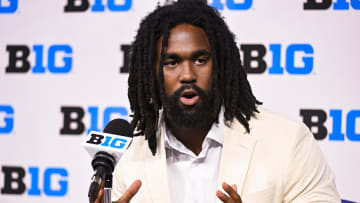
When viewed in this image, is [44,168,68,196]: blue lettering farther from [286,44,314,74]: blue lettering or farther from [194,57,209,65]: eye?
[286,44,314,74]: blue lettering

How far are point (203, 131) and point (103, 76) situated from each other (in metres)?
1.06

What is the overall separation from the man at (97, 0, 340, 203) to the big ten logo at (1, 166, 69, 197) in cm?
101

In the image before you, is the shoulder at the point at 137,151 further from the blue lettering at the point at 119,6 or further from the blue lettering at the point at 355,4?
the blue lettering at the point at 355,4

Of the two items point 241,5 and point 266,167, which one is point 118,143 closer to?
point 266,167

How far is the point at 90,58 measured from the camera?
2.69 metres

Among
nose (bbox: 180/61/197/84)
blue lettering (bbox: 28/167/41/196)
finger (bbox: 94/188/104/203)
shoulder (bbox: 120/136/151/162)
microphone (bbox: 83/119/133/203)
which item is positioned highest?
nose (bbox: 180/61/197/84)

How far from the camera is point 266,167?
1.65m

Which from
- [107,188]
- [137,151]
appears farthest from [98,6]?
[107,188]

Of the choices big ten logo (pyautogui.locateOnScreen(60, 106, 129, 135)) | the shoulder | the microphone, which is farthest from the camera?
big ten logo (pyautogui.locateOnScreen(60, 106, 129, 135))

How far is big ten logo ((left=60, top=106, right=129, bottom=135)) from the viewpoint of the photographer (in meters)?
2.63

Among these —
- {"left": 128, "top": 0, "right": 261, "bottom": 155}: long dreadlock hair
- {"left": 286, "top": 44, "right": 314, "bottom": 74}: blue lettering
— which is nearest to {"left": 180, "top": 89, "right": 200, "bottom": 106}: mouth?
{"left": 128, "top": 0, "right": 261, "bottom": 155}: long dreadlock hair

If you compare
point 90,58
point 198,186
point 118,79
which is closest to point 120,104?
point 118,79

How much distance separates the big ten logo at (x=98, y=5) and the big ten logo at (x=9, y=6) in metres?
0.35

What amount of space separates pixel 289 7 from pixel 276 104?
22.1 inches
